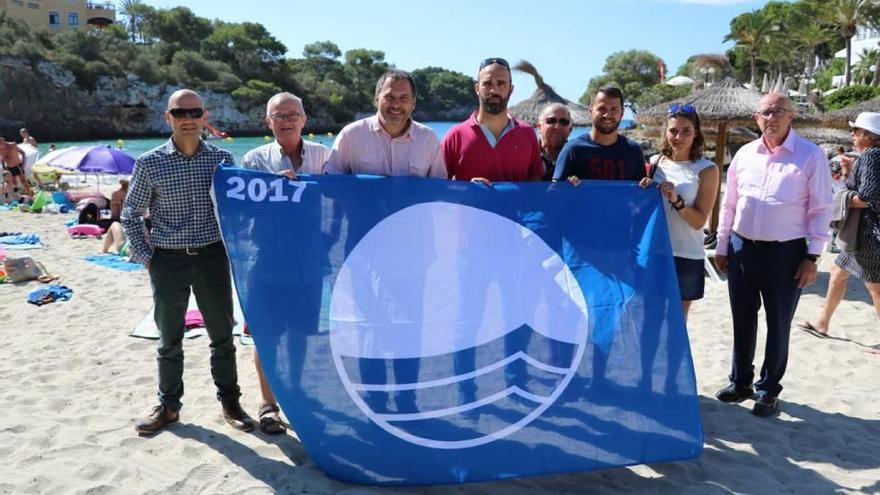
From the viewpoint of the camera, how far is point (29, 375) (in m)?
4.79

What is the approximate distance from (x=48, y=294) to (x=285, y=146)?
545 centimetres

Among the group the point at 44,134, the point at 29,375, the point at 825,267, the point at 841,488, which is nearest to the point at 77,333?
the point at 29,375

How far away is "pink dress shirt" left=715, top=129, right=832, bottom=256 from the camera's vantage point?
376 cm

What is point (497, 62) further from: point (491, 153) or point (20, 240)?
point (20, 240)

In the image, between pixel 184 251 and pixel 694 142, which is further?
pixel 694 142

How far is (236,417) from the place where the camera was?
3.88 meters

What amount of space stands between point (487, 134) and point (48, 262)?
8784 millimetres

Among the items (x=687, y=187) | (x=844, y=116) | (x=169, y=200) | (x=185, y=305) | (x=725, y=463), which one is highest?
(x=844, y=116)

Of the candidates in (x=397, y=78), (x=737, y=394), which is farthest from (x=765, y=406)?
→ (x=397, y=78)

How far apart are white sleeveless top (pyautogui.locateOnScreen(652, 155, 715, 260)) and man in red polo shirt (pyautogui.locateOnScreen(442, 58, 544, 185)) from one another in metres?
0.89

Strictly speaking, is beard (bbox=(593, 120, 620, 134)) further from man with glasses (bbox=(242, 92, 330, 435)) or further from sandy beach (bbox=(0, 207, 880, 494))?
sandy beach (bbox=(0, 207, 880, 494))

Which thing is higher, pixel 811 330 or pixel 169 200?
pixel 169 200

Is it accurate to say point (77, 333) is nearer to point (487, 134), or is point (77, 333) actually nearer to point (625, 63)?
point (487, 134)

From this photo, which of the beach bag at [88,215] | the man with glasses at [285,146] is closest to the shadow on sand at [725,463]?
the man with glasses at [285,146]
